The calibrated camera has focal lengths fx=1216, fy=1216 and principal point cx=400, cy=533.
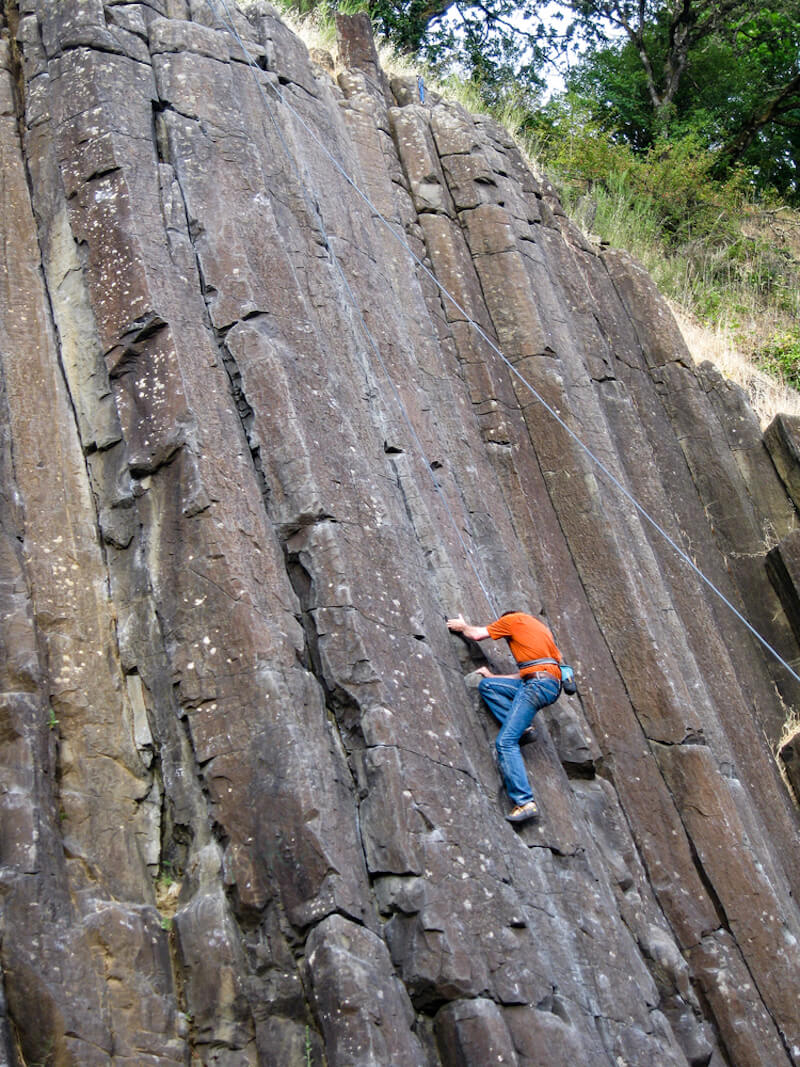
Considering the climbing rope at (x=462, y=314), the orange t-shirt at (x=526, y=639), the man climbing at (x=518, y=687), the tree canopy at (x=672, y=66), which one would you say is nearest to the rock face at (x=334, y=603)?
the climbing rope at (x=462, y=314)

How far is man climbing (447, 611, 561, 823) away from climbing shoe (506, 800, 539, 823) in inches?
0.9

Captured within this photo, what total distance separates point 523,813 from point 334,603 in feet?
5.69

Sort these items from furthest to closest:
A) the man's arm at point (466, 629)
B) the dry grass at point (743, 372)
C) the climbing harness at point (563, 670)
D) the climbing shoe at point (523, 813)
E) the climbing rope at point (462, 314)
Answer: the dry grass at point (743, 372) → the climbing rope at point (462, 314) → the man's arm at point (466, 629) → the climbing harness at point (563, 670) → the climbing shoe at point (523, 813)

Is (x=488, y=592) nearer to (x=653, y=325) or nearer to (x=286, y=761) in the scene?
(x=286, y=761)

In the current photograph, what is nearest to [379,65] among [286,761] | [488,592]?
[488,592]

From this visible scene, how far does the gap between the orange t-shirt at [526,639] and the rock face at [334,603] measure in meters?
0.40

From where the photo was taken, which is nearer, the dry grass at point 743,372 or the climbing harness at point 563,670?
the climbing harness at point 563,670

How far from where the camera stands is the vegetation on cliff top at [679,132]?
14.8m

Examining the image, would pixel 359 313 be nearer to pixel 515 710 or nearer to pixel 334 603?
pixel 334 603

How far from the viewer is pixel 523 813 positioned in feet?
24.5

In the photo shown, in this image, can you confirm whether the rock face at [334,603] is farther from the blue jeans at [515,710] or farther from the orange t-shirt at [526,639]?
the orange t-shirt at [526,639]

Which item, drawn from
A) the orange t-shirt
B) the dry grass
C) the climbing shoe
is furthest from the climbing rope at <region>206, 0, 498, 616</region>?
the dry grass

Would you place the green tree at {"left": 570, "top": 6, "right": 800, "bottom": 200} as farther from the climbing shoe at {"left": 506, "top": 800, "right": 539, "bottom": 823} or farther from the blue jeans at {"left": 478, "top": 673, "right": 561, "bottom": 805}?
the climbing shoe at {"left": 506, "top": 800, "right": 539, "bottom": 823}

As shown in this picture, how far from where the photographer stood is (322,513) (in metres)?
7.75
